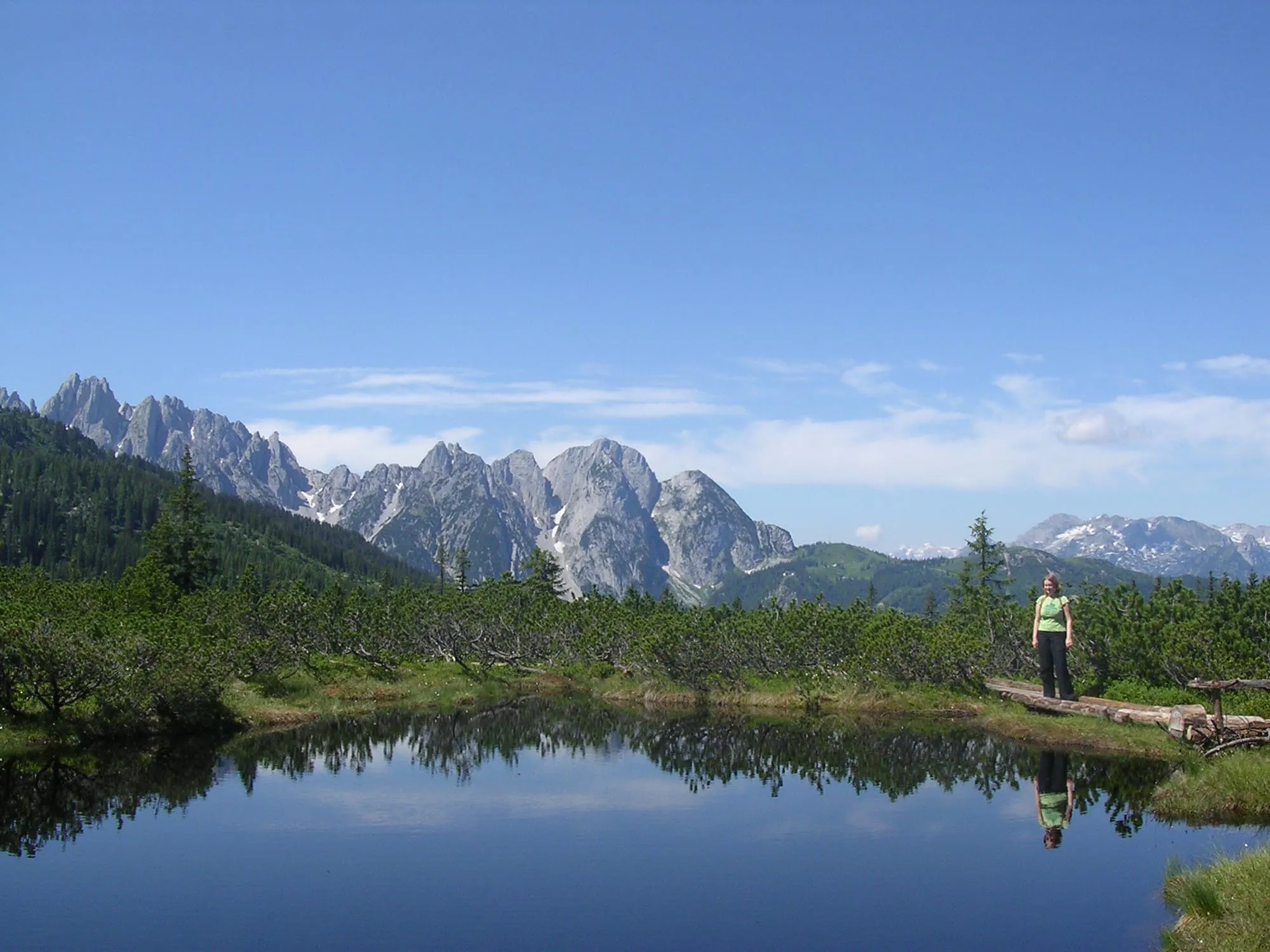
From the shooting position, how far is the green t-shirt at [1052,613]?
28.6 metres

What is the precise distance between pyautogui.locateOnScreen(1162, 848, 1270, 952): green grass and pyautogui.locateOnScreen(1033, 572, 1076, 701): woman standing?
1016cm

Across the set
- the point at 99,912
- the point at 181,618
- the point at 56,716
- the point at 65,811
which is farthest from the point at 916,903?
the point at 181,618

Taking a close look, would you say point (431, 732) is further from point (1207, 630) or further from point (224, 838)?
point (1207, 630)

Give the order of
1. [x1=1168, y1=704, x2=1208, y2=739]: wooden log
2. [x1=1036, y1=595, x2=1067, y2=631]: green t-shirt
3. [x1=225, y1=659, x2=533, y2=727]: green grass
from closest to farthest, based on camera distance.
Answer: [x1=1168, y1=704, x2=1208, y2=739]: wooden log, [x1=1036, y1=595, x2=1067, y2=631]: green t-shirt, [x1=225, y1=659, x2=533, y2=727]: green grass

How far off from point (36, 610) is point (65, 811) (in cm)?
1314

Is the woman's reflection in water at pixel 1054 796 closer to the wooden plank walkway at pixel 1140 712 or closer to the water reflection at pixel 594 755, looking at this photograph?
the water reflection at pixel 594 755

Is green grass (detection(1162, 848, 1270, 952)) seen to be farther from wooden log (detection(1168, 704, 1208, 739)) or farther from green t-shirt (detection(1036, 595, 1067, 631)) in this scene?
green t-shirt (detection(1036, 595, 1067, 631))

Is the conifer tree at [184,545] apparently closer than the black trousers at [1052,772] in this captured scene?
No

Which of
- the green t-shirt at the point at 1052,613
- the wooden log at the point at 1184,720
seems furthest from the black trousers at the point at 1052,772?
the green t-shirt at the point at 1052,613

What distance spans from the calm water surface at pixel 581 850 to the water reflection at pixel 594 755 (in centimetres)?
17

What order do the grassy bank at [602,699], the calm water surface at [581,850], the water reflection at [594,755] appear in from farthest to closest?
the grassy bank at [602,699] < the water reflection at [594,755] < the calm water surface at [581,850]

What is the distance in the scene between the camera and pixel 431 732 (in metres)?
47.2

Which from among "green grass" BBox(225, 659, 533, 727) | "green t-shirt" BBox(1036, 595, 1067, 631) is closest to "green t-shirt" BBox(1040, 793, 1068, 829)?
"green t-shirt" BBox(1036, 595, 1067, 631)

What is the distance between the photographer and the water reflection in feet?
94.3
